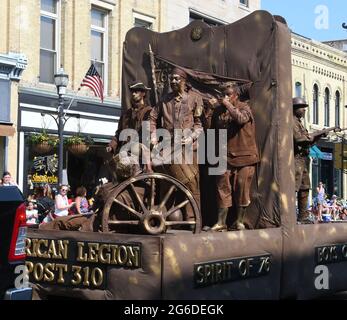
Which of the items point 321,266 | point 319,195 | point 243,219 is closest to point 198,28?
point 243,219

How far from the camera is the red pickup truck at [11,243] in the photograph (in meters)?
4.34

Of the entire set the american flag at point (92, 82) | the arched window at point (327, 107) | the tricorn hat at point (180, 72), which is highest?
the arched window at point (327, 107)

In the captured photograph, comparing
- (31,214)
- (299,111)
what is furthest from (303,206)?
(31,214)

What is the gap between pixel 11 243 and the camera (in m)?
4.39

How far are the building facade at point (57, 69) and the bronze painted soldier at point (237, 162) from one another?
1167 centimetres

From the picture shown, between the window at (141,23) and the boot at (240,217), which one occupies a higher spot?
the window at (141,23)

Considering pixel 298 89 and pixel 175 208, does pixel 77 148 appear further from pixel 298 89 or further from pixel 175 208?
pixel 298 89

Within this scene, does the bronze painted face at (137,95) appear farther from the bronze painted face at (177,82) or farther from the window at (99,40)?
the window at (99,40)

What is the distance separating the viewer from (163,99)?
283 inches

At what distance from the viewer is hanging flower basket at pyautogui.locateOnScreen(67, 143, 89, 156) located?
64.9ft

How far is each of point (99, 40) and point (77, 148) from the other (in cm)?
434

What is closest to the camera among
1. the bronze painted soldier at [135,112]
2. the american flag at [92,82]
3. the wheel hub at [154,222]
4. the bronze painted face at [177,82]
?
the wheel hub at [154,222]

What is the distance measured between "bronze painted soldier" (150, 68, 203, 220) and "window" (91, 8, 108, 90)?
15.2m

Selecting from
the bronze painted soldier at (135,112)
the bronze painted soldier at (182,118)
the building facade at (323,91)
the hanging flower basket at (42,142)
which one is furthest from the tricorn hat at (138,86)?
the building facade at (323,91)
